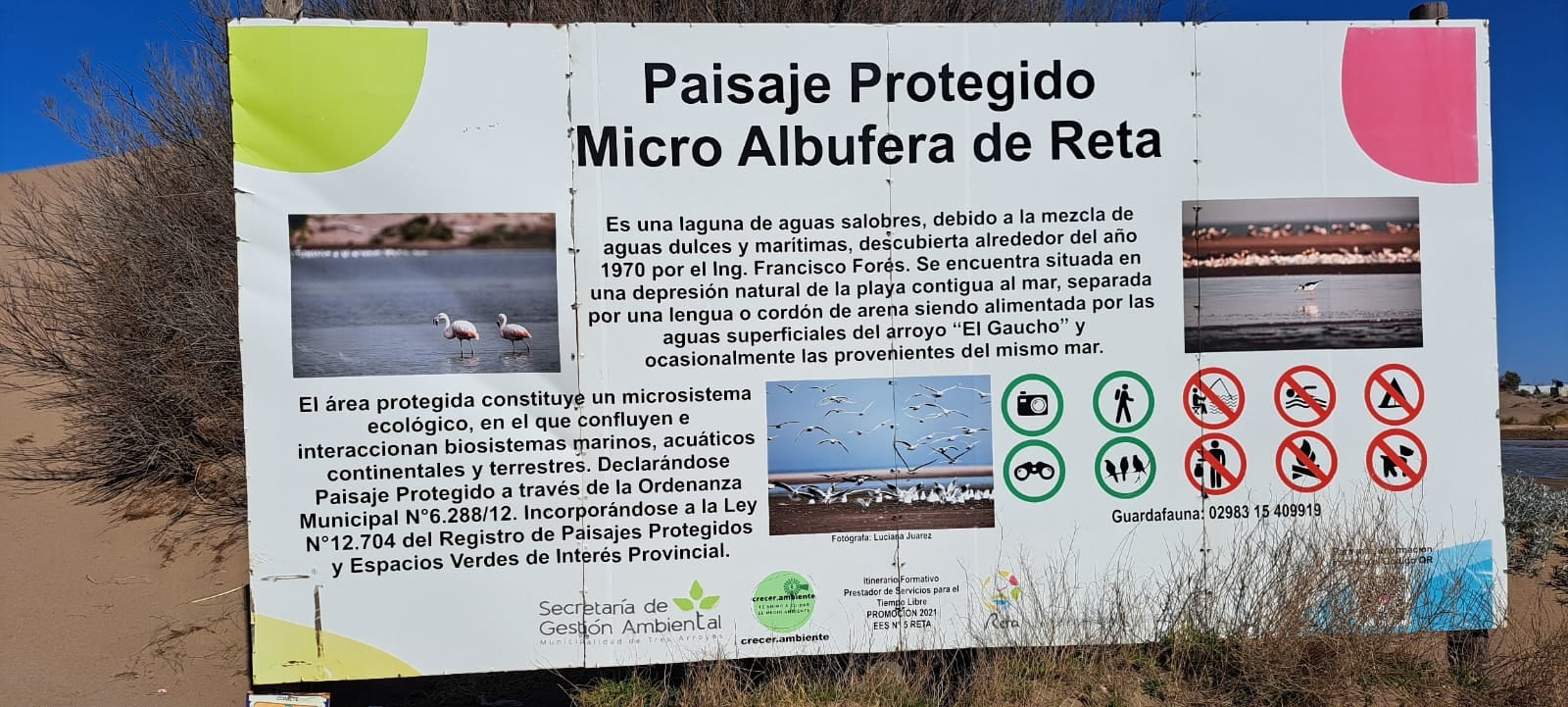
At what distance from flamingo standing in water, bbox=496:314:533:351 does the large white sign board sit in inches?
1.3

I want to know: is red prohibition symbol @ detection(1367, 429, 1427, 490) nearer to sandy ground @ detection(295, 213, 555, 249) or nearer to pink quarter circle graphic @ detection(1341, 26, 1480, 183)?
pink quarter circle graphic @ detection(1341, 26, 1480, 183)

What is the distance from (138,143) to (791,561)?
9247mm

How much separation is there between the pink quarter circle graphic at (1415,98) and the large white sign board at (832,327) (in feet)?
0.06

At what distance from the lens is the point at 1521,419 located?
19875 mm

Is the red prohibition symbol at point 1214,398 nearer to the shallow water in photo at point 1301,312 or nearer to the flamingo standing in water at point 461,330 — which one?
the shallow water in photo at point 1301,312

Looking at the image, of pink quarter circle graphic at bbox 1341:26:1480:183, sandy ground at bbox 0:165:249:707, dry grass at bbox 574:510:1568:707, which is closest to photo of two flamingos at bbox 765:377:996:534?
dry grass at bbox 574:510:1568:707

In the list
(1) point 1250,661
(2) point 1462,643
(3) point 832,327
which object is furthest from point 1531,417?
(3) point 832,327

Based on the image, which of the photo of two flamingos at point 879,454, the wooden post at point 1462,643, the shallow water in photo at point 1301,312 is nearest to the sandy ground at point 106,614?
the photo of two flamingos at point 879,454

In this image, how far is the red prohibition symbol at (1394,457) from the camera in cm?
446

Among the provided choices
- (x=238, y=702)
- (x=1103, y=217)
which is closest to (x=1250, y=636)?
(x=1103, y=217)

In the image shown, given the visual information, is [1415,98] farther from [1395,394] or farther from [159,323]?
[159,323]

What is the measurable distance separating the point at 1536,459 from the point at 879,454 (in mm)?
12917

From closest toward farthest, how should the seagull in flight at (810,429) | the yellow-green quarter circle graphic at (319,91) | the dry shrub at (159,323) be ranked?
the yellow-green quarter circle graphic at (319,91) < the seagull in flight at (810,429) < the dry shrub at (159,323)

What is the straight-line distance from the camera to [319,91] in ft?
13.4
